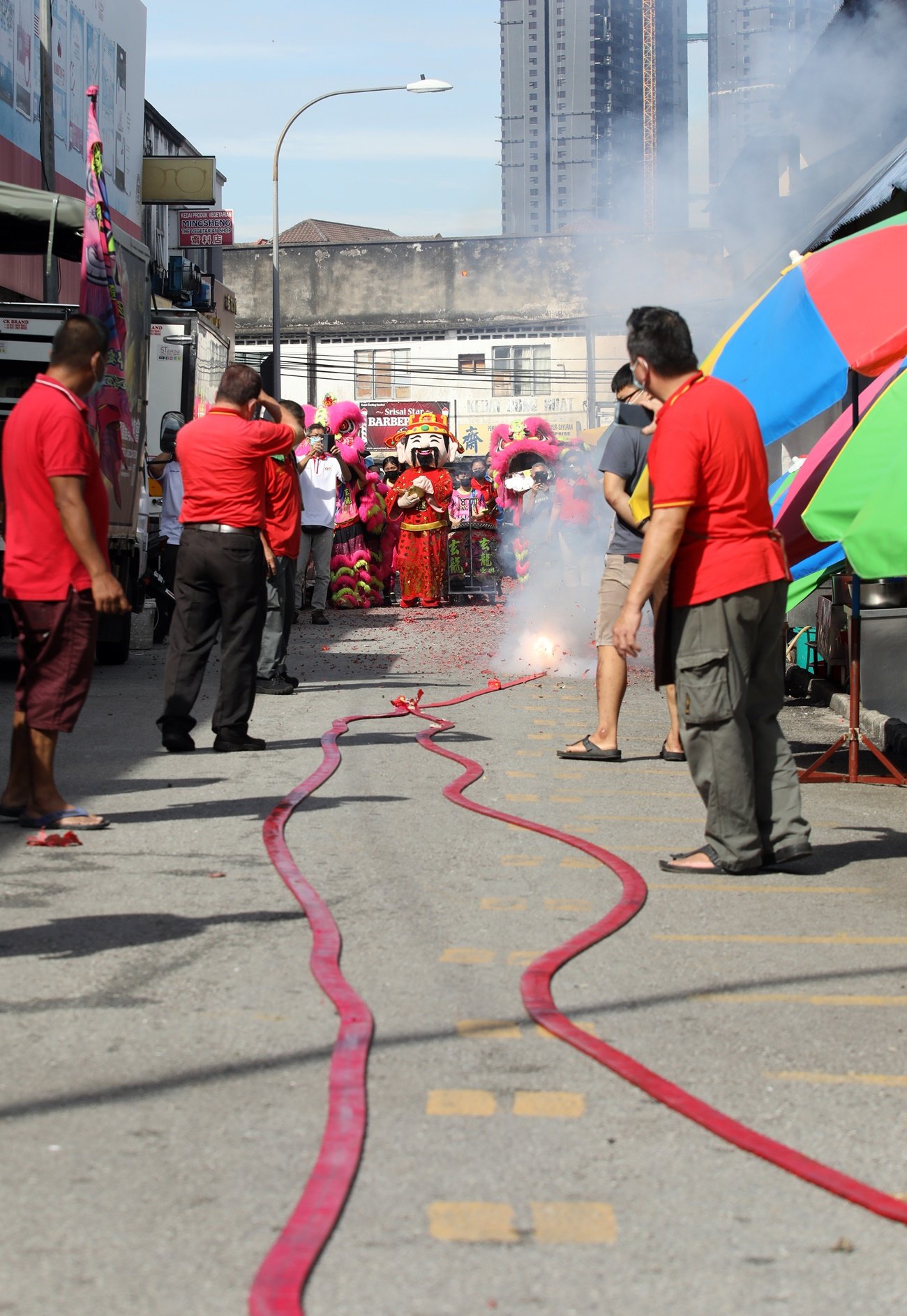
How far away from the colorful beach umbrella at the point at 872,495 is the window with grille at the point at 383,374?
1859 inches

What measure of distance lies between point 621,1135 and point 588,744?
5218 mm

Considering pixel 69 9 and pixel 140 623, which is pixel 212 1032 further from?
pixel 69 9

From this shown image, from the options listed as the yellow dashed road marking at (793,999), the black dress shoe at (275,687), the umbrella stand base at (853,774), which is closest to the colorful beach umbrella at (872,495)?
the umbrella stand base at (853,774)

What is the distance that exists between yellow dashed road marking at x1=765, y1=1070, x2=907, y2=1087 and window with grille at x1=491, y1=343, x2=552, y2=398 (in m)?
50.2

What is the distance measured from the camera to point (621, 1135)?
3.11 metres

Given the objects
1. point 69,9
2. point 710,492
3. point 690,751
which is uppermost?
point 69,9

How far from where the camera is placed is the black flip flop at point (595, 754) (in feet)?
27.2

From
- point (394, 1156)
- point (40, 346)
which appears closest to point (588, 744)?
point (394, 1156)

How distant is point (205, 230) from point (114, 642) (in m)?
25.6

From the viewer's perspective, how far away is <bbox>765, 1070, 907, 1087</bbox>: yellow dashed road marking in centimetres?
346

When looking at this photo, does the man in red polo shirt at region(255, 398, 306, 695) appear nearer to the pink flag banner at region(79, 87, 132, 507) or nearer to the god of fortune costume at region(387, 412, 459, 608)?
the pink flag banner at region(79, 87, 132, 507)

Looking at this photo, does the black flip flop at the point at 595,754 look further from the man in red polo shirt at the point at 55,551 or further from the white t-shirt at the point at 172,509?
the white t-shirt at the point at 172,509

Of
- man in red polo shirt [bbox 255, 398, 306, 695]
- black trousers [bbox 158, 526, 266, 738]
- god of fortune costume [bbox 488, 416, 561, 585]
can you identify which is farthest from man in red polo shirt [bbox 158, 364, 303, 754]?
god of fortune costume [bbox 488, 416, 561, 585]

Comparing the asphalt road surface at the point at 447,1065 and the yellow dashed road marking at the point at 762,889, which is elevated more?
the asphalt road surface at the point at 447,1065
